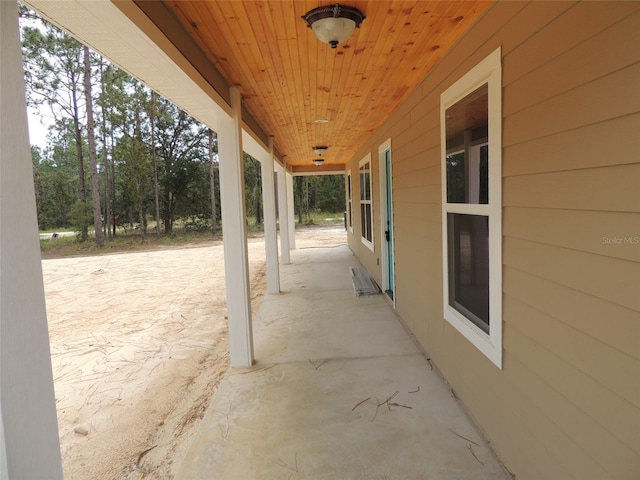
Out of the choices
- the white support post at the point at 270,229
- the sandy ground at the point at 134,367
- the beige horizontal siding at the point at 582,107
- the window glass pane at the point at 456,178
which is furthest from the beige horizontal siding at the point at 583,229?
the white support post at the point at 270,229

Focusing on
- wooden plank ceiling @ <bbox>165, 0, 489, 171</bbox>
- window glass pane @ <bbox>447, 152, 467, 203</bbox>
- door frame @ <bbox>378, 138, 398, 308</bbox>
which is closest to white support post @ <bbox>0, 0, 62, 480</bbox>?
wooden plank ceiling @ <bbox>165, 0, 489, 171</bbox>

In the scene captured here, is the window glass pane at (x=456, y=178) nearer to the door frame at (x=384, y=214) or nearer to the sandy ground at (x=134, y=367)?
the sandy ground at (x=134, y=367)

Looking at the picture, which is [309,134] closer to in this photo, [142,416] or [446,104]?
[446,104]

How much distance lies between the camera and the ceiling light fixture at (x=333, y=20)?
6.31 feet

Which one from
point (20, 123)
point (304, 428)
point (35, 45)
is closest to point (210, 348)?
point (304, 428)

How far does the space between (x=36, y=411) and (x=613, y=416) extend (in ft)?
Answer: 5.36

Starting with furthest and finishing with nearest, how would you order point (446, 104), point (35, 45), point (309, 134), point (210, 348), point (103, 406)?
point (35, 45)
point (309, 134)
point (210, 348)
point (103, 406)
point (446, 104)

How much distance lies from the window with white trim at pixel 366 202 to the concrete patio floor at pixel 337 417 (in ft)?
8.87

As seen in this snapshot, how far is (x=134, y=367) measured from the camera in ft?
12.1

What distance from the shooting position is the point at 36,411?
3.13 feet

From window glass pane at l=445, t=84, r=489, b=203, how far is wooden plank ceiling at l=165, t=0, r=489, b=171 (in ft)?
1.43

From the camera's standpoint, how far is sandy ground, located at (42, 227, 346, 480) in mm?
2385

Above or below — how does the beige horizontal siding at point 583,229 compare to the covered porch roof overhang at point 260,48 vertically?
below

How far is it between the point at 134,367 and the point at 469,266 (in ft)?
10.3
